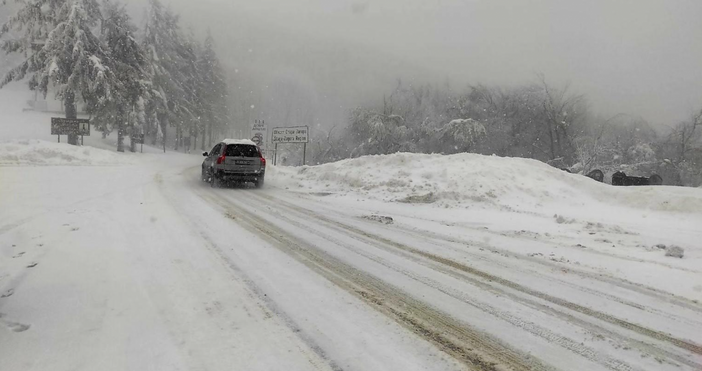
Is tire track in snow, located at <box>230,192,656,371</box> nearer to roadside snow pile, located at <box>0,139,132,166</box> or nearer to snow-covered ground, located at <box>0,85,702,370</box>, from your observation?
snow-covered ground, located at <box>0,85,702,370</box>

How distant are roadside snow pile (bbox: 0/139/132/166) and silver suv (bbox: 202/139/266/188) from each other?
30.2 ft

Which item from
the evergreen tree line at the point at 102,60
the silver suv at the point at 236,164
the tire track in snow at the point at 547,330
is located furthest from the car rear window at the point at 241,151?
the evergreen tree line at the point at 102,60

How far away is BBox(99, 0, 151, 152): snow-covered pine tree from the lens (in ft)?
105

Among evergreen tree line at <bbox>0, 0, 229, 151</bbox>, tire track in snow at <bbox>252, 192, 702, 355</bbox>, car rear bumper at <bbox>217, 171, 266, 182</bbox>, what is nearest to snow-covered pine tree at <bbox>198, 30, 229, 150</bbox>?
evergreen tree line at <bbox>0, 0, 229, 151</bbox>

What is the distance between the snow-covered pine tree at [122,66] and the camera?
32.1 meters

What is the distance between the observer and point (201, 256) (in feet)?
16.0

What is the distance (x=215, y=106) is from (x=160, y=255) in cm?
6278

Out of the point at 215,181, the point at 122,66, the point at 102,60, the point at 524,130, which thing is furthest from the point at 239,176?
the point at 524,130

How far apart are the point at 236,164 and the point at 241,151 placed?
0.69 m

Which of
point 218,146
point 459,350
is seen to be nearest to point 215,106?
point 218,146

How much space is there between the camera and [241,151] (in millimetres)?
15359

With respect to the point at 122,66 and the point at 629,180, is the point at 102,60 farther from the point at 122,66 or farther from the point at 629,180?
the point at 629,180

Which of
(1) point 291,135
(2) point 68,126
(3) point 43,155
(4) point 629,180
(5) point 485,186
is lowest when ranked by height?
(3) point 43,155

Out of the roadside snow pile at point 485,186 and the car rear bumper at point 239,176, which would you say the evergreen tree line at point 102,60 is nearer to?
the car rear bumper at point 239,176
